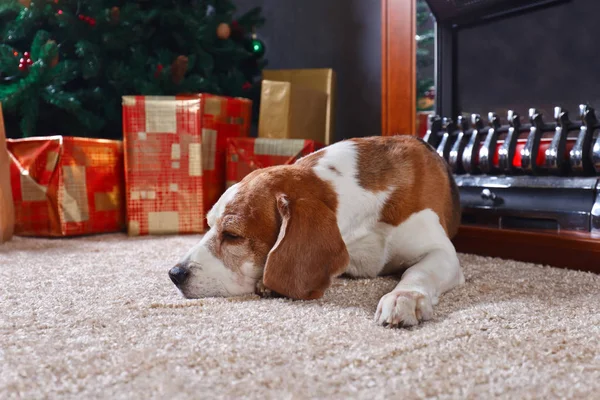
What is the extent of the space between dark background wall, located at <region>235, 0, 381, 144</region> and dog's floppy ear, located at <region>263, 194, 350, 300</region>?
207 cm

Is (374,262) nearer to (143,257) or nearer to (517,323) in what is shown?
(517,323)

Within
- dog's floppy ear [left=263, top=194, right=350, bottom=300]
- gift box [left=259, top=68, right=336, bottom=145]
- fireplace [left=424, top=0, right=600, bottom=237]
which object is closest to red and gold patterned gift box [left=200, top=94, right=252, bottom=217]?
gift box [left=259, top=68, right=336, bottom=145]

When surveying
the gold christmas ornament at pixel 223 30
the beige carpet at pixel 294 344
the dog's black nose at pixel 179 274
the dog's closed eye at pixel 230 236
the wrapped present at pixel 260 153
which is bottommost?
the beige carpet at pixel 294 344

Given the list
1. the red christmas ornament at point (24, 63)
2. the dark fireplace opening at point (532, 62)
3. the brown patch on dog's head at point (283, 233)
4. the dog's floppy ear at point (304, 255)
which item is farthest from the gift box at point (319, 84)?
the dog's floppy ear at point (304, 255)

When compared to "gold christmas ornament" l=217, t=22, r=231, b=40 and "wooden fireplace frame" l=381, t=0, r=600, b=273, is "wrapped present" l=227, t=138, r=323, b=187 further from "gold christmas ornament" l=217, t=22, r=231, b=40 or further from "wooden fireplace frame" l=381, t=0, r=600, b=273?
"gold christmas ornament" l=217, t=22, r=231, b=40

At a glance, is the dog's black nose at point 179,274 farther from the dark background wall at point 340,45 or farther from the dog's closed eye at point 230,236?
the dark background wall at point 340,45

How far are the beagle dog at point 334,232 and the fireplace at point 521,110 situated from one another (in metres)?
0.47

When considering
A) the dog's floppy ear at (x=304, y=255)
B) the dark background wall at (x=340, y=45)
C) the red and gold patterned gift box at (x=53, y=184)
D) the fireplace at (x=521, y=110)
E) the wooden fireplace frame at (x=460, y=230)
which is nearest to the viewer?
the dog's floppy ear at (x=304, y=255)

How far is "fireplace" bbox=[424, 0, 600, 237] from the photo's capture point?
171 centimetres

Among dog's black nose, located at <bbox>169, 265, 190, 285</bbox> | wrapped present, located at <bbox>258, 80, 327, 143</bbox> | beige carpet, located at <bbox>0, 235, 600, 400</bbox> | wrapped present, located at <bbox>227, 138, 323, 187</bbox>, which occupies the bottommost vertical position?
beige carpet, located at <bbox>0, 235, 600, 400</bbox>

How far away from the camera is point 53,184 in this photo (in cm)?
235

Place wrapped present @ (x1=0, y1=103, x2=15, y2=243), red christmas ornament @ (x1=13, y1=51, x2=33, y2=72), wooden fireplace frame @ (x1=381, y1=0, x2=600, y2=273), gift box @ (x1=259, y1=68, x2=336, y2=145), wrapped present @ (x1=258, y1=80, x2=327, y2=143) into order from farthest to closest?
gift box @ (x1=259, y1=68, x2=336, y2=145), wrapped present @ (x1=258, y1=80, x2=327, y2=143), red christmas ornament @ (x1=13, y1=51, x2=33, y2=72), wrapped present @ (x1=0, y1=103, x2=15, y2=243), wooden fireplace frame @ (x1=381, y1=0, x2=600, y2=273)

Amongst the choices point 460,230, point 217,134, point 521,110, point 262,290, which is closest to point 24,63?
point 217,134

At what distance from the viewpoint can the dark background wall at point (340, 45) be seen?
319 cm
